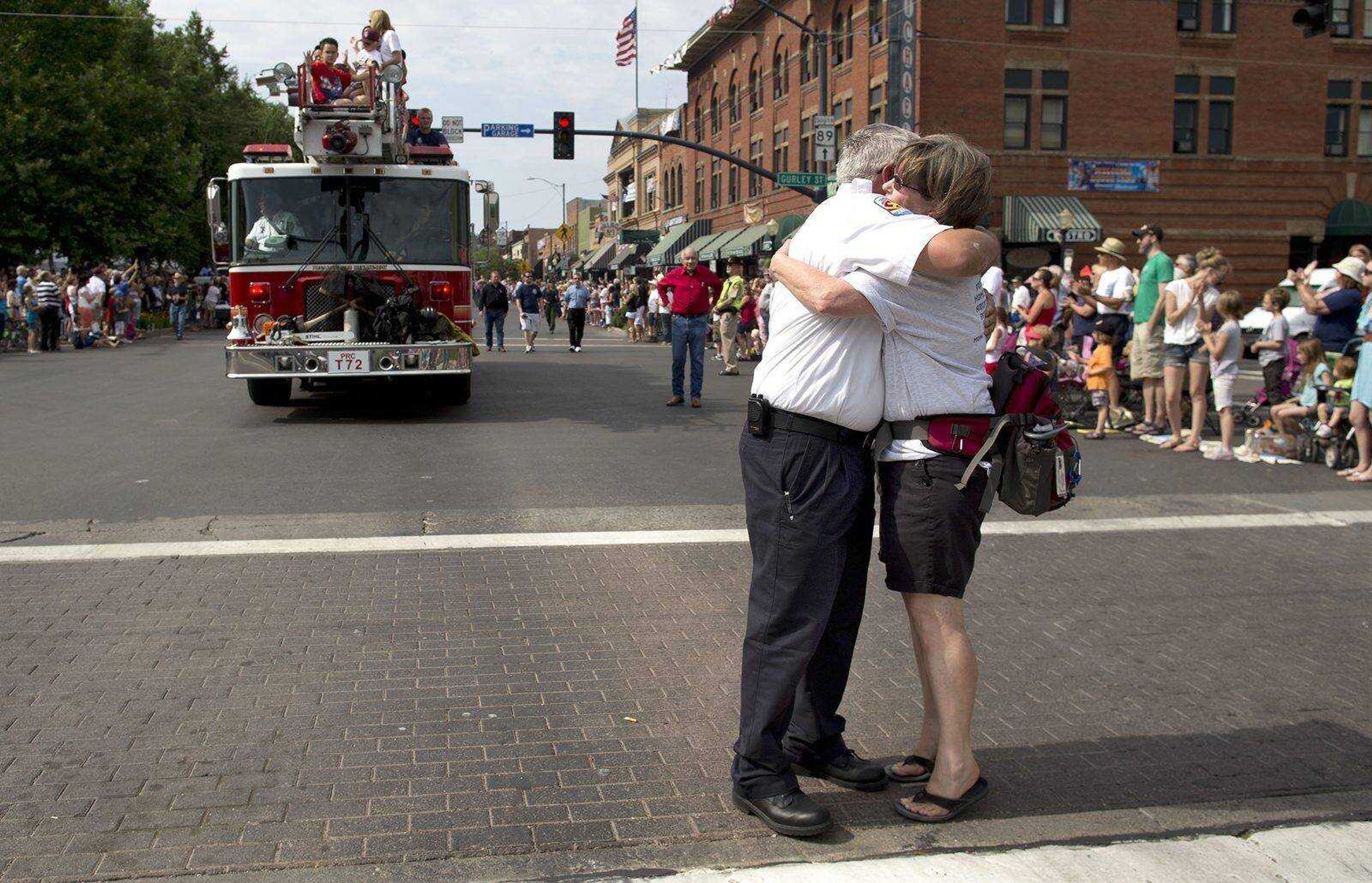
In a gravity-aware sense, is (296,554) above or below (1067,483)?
below

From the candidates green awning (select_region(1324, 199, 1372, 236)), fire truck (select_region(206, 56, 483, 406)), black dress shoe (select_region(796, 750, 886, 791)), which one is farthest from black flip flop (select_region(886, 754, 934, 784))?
green awning (select_region(1324, 199, 1372, 236))

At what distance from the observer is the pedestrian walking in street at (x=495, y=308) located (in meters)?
25.7

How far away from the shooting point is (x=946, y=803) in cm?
360

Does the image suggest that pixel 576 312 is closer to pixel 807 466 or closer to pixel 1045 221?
pixel 1045 221

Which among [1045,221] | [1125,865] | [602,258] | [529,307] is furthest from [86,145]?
[602,258]

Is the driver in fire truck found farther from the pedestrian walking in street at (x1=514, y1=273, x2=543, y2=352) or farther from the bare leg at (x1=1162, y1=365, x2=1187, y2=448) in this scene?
the pedestrian walking in street at (x1=514, y1=273, x2=543, y2=352)

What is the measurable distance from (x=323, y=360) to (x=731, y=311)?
8355 mm

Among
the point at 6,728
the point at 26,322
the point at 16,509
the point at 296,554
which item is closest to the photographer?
the point at 6,728

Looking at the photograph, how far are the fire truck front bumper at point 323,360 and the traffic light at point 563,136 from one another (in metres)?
16.8

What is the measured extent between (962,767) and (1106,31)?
114 ft

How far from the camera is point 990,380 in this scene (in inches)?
144

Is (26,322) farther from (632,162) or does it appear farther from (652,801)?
(632,162)

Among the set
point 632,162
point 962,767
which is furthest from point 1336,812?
point 632,162

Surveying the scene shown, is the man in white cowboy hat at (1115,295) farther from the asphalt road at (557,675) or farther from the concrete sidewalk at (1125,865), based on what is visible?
the concrete sidewalk at (1125,865)
